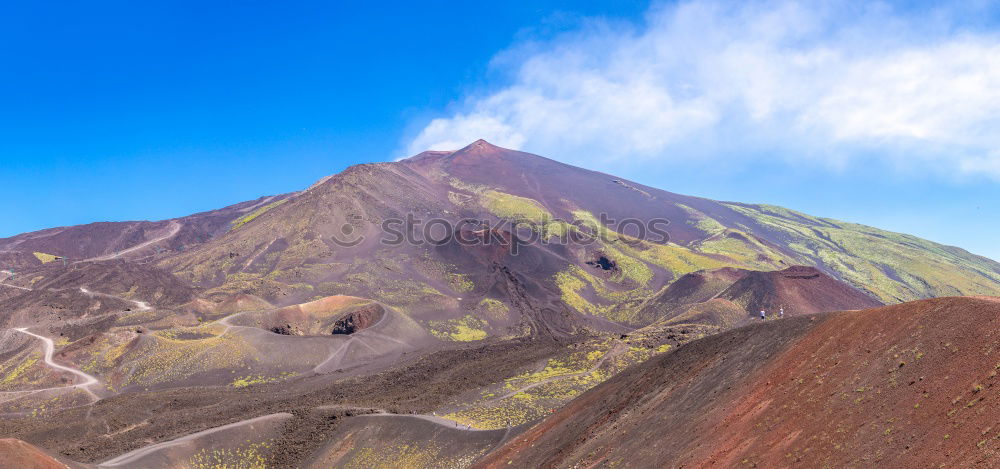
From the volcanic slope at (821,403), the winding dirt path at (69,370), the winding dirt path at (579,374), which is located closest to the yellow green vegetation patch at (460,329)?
the winding dirt path at (579,374)

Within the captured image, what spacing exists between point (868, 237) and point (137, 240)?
192472 millimetres

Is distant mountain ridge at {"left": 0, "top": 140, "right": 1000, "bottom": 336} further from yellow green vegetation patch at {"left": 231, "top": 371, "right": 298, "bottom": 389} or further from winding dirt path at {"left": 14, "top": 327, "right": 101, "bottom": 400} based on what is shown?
winding dirt path at {"left": 14, "top": 327, "right": 101, "bottom": 400}

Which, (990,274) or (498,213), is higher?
(498,213)

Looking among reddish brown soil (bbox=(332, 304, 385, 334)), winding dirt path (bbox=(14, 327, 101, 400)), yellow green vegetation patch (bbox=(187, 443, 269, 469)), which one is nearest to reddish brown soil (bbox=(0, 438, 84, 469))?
yellow green vegetation patch (bbox=(187, 443, 269, 469))

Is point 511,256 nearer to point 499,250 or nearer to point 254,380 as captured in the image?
point 499,250

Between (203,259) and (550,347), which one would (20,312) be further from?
(550,347)

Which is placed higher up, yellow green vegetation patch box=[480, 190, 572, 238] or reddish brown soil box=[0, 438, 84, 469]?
yellow green vegetation patch box=[480, 190, 572, 238]

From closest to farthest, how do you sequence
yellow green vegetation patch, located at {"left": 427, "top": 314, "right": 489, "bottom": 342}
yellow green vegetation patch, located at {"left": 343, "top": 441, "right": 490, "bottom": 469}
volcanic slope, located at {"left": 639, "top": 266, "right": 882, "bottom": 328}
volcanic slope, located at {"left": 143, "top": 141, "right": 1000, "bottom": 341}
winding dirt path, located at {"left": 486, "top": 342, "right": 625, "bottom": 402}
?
yellow green vegetation patch, located at {"left": 343, "top": 441, "right": 490, "bottom": 469}
winding dirt path, located at {"left": 486, "top": 342, "right": 625, "bottom": 402}
volcanic slope, located at {"left": 639, "top": 266, "right": 882, "bottom": 328}
yellow green vegetation patch, located at {"left": 427, "top": 314, "right": 489, "bottom": 342}
volcanic slope, located at {"left": 143, "top": 141, "right": 1000, "bottom": 341}

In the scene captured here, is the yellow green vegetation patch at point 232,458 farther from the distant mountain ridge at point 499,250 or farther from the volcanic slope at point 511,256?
the distant mountain ridge at point 499,250

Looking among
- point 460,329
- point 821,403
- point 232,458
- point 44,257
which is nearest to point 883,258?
point 460,329

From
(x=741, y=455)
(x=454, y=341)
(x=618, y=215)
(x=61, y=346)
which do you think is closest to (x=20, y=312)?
(x=61, y=346)

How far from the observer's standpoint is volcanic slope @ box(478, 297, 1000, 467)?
13.3m

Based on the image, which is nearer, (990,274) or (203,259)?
(203,259)

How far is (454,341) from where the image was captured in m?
71.8
